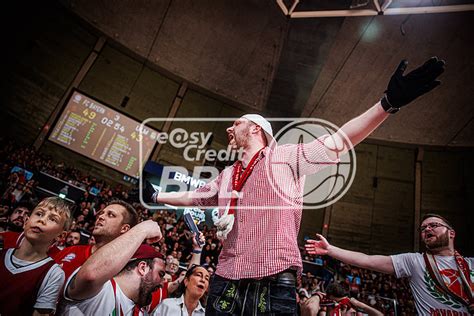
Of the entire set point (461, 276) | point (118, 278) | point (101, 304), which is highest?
point (461, 276)

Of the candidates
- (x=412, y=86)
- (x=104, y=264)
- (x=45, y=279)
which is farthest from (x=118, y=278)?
(x=412, y=86)

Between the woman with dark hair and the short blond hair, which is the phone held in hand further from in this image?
the woman with dark hair

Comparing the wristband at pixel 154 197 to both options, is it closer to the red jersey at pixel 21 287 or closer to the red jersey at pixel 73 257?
the red jersey at pixel 21 287

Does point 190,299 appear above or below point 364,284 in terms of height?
below

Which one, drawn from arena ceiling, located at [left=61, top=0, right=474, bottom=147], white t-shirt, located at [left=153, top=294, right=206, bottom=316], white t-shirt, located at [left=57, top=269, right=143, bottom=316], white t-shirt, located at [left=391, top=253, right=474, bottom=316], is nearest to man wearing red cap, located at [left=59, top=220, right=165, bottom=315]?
white t-shirt, located at [left=57, top=269, right=143, bottom=316]

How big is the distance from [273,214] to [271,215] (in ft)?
0.04

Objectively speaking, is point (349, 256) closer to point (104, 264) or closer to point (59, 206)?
point (104, 264)

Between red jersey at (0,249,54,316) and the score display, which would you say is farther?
the score display

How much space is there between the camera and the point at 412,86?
4.60 feet

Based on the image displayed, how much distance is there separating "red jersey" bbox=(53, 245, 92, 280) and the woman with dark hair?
1.47 m

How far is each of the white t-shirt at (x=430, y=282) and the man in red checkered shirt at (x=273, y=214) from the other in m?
2.28

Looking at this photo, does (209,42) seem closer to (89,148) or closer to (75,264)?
(89,148)

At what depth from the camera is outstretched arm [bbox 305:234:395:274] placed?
2.46 meters

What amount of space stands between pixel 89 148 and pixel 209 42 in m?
7.57
